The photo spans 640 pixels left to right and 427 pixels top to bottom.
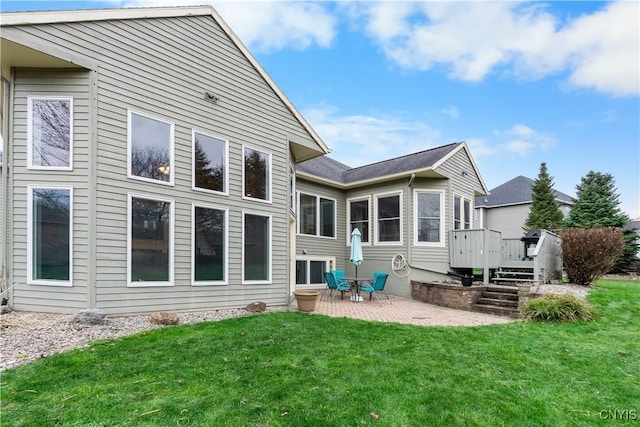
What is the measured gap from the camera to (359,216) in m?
13.4

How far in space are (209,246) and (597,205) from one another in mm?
24195

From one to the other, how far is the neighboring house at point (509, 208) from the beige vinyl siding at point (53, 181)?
24.0 metres

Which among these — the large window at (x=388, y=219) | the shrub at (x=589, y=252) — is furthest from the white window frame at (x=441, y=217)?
the shrub at (x=589, y=252)

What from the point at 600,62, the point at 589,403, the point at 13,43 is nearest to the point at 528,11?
the point at 600,62

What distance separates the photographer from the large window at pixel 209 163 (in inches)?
296

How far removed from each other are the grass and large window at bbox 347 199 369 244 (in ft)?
24.1

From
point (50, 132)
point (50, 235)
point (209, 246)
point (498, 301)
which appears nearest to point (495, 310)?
point (498, 301)

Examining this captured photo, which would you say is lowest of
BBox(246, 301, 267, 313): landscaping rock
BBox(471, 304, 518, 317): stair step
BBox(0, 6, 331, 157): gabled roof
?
BBox(471, 304, 518, 317): stair step

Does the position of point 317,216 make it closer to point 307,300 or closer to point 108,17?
point 307,300

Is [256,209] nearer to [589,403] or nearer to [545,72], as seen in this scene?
[589,403]

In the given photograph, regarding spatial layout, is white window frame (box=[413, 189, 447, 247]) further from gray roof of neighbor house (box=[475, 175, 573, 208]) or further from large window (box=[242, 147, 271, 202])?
gray roof of neighbor house (box=[475, 175, 573, 208])

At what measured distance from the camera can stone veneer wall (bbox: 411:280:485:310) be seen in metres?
9.20

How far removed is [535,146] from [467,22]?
16.9 metres

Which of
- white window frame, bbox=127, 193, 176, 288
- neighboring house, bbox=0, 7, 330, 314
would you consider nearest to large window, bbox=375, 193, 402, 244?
neighboring house, bbox=0, 7, 330, 314
